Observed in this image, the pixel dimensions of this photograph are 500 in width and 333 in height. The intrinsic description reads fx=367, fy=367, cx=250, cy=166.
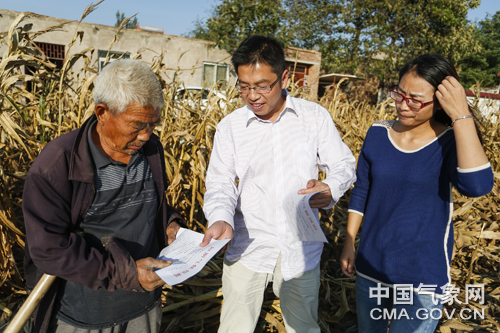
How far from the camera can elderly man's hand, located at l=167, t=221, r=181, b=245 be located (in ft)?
5.93

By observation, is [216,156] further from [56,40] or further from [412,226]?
[56,40]

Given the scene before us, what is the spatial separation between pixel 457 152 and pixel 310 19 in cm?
1884

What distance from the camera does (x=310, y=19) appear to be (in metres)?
18.8

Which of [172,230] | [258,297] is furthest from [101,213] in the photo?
[258,297]

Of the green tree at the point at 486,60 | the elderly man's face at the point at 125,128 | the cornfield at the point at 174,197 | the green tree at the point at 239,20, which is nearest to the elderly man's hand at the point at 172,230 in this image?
the elderly man's face at the point at 125,128

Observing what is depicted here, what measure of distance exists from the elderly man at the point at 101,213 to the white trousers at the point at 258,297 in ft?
1.65

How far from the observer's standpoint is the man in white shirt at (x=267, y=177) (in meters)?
1.88

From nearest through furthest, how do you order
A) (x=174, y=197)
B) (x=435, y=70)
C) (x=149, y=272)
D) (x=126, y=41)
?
1. (x=149, y=272)
2. (x=435, y=70)
3. (x=174, y=197)
4. (x=126, y=41)

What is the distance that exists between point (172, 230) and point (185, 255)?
1.03 feet

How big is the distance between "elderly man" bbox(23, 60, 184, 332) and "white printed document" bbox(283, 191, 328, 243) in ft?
2.14

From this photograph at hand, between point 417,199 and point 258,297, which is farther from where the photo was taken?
point 258,297

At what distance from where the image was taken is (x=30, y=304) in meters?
1.30

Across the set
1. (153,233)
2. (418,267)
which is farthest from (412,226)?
(153,233)

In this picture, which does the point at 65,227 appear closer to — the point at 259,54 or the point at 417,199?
the point at 259,54
